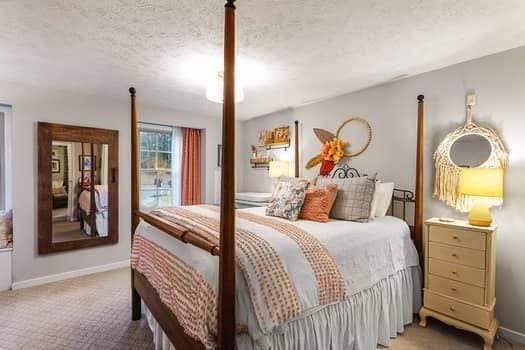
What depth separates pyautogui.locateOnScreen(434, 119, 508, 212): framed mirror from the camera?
6.66ft

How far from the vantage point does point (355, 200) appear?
224 centimetres

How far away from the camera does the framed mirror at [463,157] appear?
203 cm

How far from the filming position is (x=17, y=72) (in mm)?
2473

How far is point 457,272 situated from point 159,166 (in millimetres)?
3927

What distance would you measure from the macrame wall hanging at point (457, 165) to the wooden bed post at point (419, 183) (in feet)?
0.52

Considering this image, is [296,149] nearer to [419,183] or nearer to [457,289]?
[419,183]

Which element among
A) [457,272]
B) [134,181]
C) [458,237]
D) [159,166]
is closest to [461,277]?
[457,272]

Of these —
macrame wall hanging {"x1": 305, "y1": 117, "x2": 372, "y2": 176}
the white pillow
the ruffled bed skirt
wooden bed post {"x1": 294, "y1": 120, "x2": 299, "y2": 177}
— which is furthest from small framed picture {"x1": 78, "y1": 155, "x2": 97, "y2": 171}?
the white pillow

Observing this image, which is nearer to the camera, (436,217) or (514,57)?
(514,57)

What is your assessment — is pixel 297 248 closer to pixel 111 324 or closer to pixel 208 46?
pixel 208 46

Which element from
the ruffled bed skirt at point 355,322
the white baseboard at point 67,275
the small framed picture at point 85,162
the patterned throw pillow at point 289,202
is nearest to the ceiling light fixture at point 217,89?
the patterned throw pillow at point 289,202

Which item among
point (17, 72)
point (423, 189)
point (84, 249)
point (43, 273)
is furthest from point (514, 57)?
point (43, 273)

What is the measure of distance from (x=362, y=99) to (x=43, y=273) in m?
4.14

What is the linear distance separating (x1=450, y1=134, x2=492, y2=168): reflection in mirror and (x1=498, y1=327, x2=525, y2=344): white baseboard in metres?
1.28
